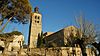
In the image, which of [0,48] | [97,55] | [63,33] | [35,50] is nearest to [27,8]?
[35,50]

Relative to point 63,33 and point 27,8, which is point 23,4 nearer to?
point 27,8

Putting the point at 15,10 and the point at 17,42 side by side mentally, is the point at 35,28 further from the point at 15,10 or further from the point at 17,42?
the point at 15,10

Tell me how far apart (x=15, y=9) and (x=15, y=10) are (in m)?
0.15

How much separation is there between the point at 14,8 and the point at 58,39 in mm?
28264

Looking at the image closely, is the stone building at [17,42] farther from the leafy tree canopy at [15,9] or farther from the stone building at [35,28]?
the stone building at [35,28]

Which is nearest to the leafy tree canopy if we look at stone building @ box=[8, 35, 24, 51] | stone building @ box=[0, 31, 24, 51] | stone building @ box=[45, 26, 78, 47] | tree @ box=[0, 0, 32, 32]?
tree @ box=[0, 0, 32, 32]

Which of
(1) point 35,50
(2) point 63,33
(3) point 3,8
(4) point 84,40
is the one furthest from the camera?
(2) point 63,33

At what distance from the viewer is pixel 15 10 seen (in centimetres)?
2464

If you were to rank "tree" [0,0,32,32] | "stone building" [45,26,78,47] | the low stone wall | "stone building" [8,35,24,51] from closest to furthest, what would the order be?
"tree" [0,0,32,32] → the low stone wall → "stone building" [8,35,24,51] → "stone building" [45,26,78,47]

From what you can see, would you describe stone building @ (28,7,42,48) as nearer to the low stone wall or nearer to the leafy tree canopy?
the low stone wall

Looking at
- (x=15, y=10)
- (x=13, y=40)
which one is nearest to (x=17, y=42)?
(x=13, y=40)

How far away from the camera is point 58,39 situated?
51000 millimetres

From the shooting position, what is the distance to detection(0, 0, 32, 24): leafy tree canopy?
24.0 m

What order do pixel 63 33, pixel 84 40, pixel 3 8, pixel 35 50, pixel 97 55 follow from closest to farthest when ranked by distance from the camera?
1. pixel 3 8
2. pixel 84 40
3. pixel 35 50
4. pixel 97 55
5. pixel 63 33
